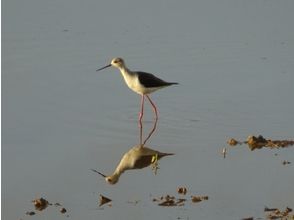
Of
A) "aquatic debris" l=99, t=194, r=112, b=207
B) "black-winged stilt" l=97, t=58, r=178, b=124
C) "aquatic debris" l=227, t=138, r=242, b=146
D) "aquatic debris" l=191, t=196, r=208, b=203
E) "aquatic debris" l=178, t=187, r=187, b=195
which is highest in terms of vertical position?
"black-winged stilt" l=97, t=58, r=178, b=124

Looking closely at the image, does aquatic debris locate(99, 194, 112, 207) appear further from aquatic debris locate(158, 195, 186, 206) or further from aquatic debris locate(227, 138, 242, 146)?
aquatic debris locate(227, 138, 242, 146)

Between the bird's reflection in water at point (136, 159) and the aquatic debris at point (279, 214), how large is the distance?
4.80 ft

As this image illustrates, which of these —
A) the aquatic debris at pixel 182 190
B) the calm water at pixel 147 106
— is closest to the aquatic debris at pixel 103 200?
the calm water at pixel 147 106

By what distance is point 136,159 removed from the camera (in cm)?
766

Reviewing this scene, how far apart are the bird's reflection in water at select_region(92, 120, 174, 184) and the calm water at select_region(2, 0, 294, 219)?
0.28 feet

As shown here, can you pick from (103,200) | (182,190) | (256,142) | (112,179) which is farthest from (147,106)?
(103,200)

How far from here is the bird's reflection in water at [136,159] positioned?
7.18 m

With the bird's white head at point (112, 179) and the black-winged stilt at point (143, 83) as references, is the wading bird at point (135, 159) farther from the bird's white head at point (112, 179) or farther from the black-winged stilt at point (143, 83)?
the black-winged stilt at point (143, 83)

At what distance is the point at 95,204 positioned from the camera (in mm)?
6492

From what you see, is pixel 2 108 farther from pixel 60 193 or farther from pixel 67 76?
pixel 60 193

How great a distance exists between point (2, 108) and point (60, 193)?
2.41 metres

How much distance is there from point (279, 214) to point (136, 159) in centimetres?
187

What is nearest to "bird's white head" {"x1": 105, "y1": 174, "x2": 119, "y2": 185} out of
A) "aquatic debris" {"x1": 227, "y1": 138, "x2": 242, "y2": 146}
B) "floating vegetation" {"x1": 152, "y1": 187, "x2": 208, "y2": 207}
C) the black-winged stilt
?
"floating vegetation" {"x1": 152, "y1": 187, "x2": 208, "y2": 207}

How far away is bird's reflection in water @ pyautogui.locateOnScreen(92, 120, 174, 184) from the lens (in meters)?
7.18
